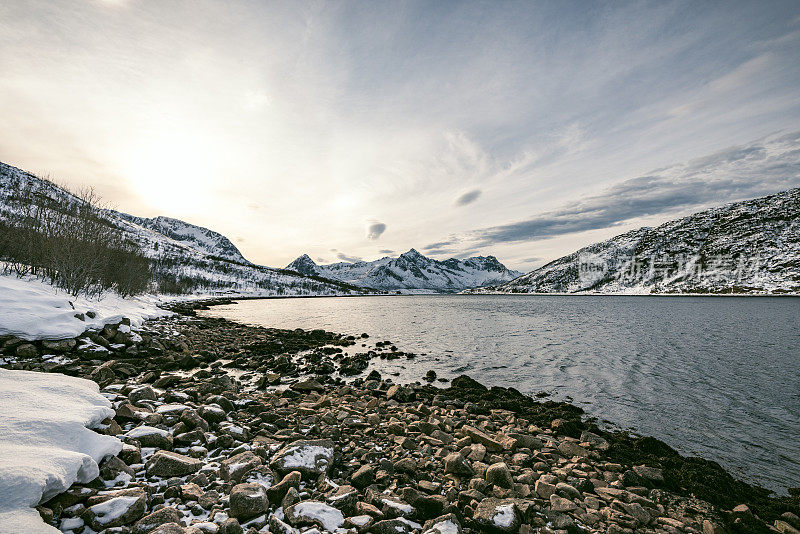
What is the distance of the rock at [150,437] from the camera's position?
6.95m

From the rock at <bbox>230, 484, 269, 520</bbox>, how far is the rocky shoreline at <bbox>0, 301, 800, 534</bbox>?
3 centimetres

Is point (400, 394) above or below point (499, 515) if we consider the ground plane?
below

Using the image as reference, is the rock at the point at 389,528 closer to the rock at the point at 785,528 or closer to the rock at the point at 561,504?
the rock at the point at 561,504

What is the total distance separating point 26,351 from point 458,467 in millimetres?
18136

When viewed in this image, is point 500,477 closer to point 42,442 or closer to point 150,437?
point 150,437

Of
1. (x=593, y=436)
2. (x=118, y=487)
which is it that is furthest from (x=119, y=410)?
(x=593, y=436)

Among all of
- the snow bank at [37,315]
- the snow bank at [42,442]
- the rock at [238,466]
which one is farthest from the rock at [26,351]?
the rock at [238,466]

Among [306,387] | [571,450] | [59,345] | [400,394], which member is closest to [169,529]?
[571,450]

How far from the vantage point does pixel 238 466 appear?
639cm

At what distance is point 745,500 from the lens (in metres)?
7.63

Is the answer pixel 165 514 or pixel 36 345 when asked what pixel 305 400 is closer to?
pixel 165 514

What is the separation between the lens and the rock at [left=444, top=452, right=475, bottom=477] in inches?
294

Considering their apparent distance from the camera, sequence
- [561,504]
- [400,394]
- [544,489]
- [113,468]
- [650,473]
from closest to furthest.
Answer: [113,468] < [561,504] < [544,489] < [650,473] < [400,394]

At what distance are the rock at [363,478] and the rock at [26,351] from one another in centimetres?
1571
